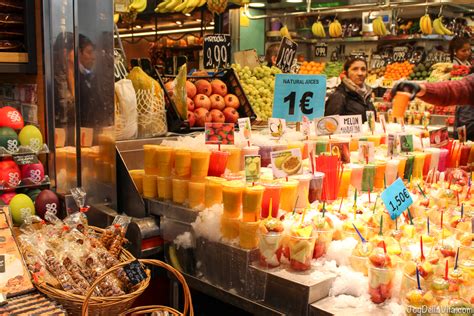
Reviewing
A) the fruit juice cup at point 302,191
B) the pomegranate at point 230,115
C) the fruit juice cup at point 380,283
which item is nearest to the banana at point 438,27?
the pomegranate at point 230,115

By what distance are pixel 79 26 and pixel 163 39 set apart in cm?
797

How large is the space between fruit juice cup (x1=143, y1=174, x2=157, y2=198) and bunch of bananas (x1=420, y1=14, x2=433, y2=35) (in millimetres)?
6683

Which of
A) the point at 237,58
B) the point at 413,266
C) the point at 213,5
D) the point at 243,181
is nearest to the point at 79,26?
the point at 243,181

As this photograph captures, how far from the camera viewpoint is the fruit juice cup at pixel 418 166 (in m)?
3.13

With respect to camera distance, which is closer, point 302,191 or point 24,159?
point 302,191

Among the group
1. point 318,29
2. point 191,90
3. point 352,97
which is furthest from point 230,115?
Result: point 318,29

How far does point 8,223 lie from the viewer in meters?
2.27

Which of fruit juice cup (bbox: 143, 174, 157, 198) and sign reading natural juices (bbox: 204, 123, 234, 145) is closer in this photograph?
sign reading natural juices (bbox: 204, 123, 234, 145)

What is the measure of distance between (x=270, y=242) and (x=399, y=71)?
7419 mm

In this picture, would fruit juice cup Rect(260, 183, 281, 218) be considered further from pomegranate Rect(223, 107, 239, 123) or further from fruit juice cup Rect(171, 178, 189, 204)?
pomegranate Rect(223, 107, 239, 123)

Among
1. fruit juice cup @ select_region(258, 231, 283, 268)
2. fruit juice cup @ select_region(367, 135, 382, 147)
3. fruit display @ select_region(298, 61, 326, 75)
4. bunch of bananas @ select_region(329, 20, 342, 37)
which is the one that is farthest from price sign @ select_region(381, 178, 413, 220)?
bunch of bananas @ select_region(329, 20, 342, 37)

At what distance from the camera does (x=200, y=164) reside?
2.58m

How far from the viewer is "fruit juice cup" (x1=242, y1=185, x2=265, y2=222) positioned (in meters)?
2.21

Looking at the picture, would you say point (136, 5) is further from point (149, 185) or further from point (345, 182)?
point (345, 182)
